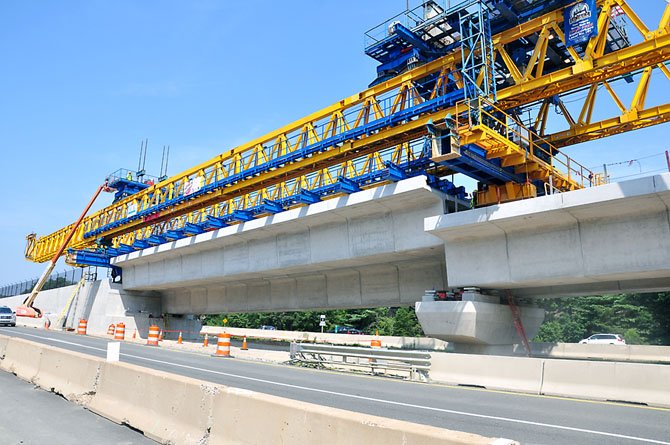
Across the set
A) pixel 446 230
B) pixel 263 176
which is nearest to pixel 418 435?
pixel 446 230

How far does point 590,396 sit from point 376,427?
849 cm

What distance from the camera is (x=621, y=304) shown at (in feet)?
155

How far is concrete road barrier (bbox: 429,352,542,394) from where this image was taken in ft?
37.3

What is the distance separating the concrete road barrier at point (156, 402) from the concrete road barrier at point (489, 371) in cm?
831

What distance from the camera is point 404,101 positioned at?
1886cm

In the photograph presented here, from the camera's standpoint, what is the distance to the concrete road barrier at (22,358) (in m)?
10.9

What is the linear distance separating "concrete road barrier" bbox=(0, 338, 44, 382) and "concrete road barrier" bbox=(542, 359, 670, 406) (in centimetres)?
1141

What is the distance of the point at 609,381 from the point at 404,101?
12.2m

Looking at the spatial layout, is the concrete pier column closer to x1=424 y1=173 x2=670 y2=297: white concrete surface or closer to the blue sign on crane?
x1=424 y1=173 x2=670 y2=297: white concrete surface

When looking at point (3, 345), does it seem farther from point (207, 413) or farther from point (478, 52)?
point (478, 52)

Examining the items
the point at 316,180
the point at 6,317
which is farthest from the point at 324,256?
the point at 6,317

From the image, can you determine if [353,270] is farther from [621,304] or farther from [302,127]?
[621,304]

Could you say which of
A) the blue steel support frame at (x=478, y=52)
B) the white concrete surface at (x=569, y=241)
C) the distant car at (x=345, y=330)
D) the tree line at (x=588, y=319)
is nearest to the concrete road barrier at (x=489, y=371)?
the white concrete surface at (x=569, y=241)

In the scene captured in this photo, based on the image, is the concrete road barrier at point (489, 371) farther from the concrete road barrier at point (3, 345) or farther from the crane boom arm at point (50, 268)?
the crane boom arm at point (50, 268)
